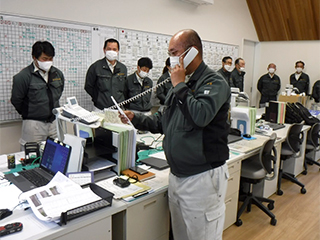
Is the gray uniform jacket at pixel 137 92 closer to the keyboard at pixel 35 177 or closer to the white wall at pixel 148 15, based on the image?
the white wall at pixel 148 15

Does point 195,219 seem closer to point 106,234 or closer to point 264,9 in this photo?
point 106,234

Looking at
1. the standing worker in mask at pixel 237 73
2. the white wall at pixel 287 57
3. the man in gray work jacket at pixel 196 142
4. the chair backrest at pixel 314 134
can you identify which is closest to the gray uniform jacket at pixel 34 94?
the man in gray work jacket at pixel 196 142

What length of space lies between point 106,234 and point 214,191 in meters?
0.65

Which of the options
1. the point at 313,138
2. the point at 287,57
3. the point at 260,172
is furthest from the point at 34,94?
the point at 287,57

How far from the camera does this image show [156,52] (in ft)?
16.4

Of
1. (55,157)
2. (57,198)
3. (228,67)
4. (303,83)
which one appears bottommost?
(57,198)

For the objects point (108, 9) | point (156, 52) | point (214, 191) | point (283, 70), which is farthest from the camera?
point (283, 70)

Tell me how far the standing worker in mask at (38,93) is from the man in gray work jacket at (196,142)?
1.84 m

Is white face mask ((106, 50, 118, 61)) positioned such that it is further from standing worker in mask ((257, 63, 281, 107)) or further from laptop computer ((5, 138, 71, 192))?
standing worker in mask ((257, 63, 281, 107))

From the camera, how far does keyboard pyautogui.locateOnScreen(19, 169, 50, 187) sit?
176 centimetres

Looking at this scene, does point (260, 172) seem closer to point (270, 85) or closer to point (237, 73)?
point (237, 73)

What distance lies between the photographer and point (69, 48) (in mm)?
3768

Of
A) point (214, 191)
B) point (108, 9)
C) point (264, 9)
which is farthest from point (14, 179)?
point (264, 9)

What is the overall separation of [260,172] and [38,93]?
2.43 meters
